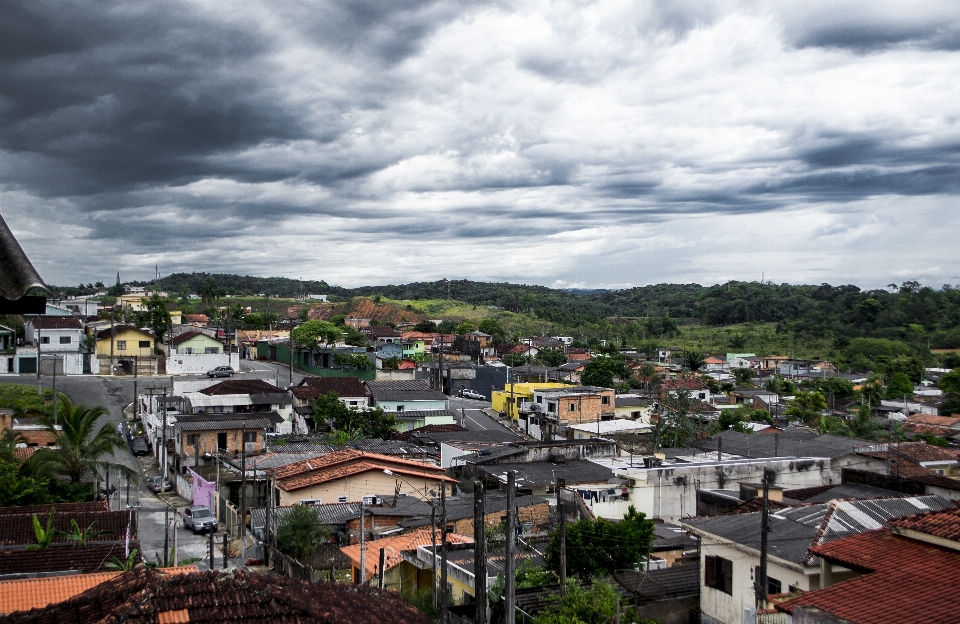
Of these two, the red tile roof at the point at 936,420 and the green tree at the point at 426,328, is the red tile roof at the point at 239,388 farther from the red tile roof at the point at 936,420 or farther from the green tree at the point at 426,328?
the green tree at the point at 426,328

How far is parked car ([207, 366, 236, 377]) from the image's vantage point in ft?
183

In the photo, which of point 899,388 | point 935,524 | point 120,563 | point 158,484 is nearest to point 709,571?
point 935,524

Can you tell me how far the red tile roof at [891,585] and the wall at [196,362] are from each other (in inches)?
2073

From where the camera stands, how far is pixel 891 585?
10.8 m

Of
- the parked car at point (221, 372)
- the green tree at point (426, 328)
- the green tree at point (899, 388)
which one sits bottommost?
the green tree at point (899, 388)

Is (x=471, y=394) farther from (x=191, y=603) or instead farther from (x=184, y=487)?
(x=191, y=603)

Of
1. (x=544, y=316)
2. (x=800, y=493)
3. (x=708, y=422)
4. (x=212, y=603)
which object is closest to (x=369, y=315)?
(x=544, y=316)

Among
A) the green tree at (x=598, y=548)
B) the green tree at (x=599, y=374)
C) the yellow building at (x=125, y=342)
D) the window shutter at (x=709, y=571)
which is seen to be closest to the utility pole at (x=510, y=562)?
the green tree at (x=598, y=548)

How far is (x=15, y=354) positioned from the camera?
54.1 meters

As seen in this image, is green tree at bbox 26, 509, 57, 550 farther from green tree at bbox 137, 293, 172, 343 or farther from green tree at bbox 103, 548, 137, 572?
green tree at bbox 137, 293, 172, 343

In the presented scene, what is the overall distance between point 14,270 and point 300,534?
2176 cm

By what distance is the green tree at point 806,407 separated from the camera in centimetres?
5488

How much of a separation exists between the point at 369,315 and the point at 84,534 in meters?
110

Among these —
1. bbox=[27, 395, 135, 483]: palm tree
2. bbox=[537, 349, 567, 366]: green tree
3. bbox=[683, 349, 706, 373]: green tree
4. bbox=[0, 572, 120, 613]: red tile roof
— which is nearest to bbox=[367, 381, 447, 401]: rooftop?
bbox=[27, 395, 135, 483]: palm tree
